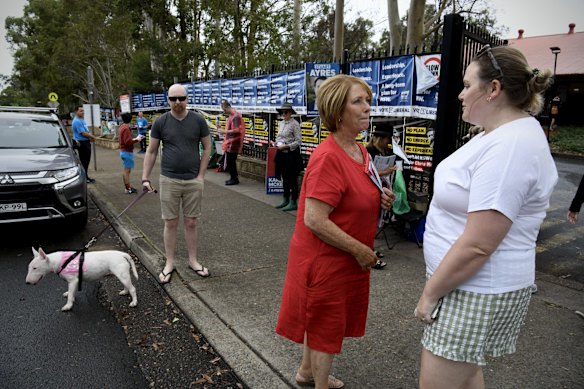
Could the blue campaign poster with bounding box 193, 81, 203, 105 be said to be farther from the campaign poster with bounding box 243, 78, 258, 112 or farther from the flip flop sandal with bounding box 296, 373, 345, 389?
the flip flop sandal with bounding box 296, 373, 345, 389

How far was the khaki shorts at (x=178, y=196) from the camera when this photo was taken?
14.0ft

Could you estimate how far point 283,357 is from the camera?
299cm

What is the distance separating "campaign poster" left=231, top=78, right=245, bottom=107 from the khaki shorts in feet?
23.6

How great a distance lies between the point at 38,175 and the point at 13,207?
507 millimetres

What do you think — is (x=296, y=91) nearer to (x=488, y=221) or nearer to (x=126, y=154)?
(x=126, y=154)

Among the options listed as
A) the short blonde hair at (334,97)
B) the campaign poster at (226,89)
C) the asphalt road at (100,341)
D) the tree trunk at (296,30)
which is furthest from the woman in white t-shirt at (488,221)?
the tree trunk at (296,30)

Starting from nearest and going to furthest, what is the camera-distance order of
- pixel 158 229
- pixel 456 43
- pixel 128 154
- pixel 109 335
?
pixel 109 335 < pixel 456 43 < pixel 158 229 < pixel 128 154

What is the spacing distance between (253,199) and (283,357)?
18.6 feet

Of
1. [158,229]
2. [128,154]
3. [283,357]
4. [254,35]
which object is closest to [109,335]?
[283,357]

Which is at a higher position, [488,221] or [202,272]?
[488,221]

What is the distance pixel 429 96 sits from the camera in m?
5.80

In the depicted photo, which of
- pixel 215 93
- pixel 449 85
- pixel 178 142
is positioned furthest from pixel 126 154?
pixel 449 85

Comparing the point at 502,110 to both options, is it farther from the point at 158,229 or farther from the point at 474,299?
the point at 158,229

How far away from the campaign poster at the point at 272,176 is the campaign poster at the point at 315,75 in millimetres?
1098
